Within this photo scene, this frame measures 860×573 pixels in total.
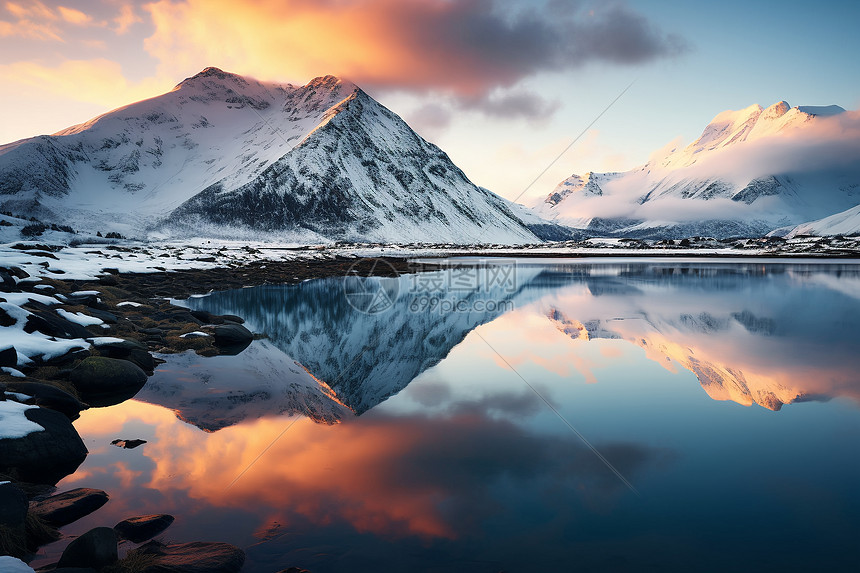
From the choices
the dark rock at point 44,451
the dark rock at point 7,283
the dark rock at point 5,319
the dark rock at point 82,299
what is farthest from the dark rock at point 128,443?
the dark rock at point 82,299

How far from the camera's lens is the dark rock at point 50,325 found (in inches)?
594

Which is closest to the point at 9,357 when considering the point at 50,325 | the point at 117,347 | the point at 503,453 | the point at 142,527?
the point at 50,325

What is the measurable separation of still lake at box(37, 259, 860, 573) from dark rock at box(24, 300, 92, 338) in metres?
3.44

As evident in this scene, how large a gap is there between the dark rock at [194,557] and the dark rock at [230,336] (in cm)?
1502

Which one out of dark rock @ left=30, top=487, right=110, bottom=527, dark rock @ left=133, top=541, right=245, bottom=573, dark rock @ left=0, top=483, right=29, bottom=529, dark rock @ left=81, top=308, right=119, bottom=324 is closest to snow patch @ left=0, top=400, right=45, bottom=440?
dark rock @ left=30, top=487, right=110, bottom=527

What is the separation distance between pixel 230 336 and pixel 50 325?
6613 mm

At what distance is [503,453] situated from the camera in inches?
410

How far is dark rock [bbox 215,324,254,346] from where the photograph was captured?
68.2 ft

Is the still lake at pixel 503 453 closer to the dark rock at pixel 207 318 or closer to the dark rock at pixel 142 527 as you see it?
the dark rock at pixel 142 527

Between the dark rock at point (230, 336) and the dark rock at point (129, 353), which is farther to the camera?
the dark rock at point (230, 336)

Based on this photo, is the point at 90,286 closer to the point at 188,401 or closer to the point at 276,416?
the point at 188,401

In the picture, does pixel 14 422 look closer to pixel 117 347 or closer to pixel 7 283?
pixel 117 347

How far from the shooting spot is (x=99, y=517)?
761cm

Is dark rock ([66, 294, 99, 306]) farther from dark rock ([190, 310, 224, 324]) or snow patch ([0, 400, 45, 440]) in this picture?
snow patch ([0, 400, 45, 440])
